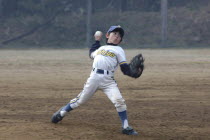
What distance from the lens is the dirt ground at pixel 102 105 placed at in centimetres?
654

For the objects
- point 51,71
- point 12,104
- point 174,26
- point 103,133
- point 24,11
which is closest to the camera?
point 103,133

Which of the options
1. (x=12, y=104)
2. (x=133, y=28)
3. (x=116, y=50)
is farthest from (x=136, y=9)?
(x=116, y=50)

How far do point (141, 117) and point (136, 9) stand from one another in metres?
28.2

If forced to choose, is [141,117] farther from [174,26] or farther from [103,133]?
[174,26]

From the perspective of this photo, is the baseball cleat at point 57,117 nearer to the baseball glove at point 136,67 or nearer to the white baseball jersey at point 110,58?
the white baseball jersey at point 110,58

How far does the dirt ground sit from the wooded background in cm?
1510

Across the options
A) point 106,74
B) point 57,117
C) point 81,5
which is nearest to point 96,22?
point 81,5

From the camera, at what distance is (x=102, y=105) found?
9258 millimetres

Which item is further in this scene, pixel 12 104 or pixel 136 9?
pixel 136 9

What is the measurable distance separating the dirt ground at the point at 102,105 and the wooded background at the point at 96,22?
1510 cm

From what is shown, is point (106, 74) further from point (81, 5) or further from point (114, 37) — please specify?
point (81, 5)

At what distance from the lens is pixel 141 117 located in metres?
7.99

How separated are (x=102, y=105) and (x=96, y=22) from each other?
78.5ft

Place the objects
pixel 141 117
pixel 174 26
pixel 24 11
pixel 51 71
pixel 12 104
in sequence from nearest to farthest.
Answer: pixel 141 117, pixel 12 104, pixel 51 71, pixel 174 26, pixel 24 11
